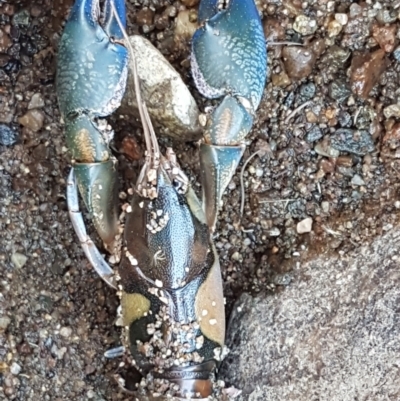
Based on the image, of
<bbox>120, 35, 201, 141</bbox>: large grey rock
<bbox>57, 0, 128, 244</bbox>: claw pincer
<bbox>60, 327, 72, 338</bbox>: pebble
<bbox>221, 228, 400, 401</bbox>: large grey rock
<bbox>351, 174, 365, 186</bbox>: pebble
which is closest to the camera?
<bbox>57, 0, 128, 244</bbox>: claw pincer

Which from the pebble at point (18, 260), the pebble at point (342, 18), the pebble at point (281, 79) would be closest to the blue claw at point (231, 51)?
the pebble at point (281, 79)


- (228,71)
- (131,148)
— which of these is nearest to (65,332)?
(131,148)

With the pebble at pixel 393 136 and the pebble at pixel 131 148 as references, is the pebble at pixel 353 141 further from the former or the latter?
the pebble at pixel 131 148

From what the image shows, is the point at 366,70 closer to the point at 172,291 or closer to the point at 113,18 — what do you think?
the point at 113,18

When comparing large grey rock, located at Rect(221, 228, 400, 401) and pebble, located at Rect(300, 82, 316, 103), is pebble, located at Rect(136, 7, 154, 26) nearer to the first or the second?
pebble, located at Rect(300, 82, 316, 103)

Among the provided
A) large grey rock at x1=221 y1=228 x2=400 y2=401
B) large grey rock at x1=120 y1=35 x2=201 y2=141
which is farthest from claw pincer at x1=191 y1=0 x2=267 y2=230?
large grey rock at x1=221 y1=228 x2=400 y2=401

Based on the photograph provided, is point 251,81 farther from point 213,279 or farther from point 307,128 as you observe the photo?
point 213,279
